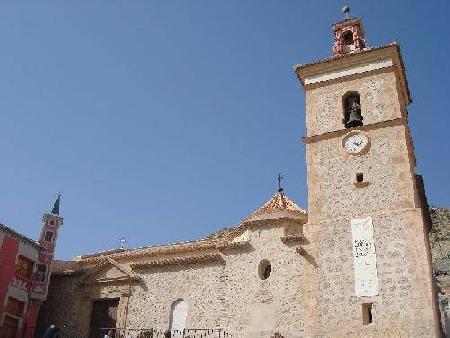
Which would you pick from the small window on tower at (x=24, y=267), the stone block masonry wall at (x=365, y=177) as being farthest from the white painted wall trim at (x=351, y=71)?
the small window on tower at (x=24, y=267)

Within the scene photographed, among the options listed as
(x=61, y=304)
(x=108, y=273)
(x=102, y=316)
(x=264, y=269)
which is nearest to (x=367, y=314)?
(x=264, y=269)

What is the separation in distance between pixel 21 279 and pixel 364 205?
620 inches

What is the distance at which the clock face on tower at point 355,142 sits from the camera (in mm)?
20259

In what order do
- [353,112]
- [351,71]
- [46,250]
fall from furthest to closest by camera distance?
[46,250] < [351,71] < [353,112]

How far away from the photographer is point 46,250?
2627 cm

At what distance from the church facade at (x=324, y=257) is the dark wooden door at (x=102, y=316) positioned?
6cm

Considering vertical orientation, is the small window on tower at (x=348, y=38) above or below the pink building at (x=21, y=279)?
above

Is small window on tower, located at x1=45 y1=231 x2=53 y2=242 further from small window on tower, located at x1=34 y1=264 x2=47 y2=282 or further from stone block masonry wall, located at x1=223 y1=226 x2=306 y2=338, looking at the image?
stone block masonry wall, located at x1=223 y1=226 x2=306 y2=338

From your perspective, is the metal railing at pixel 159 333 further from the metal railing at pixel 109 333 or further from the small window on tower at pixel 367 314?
the small window on tower at pixel 367 314

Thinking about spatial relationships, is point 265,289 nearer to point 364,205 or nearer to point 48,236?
point 364,205

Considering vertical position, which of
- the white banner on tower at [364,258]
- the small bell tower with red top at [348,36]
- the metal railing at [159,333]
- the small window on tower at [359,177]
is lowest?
the metal railing at [159,333]

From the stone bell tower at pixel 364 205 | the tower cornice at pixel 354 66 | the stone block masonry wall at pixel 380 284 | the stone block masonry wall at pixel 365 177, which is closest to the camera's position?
the stone block masonry wall at pixel 380 284

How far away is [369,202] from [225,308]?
6.88 m

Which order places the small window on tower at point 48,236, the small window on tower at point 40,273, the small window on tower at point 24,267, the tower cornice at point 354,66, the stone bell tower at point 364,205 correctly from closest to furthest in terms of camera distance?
the stone bell tower at point 364,205
the tower cornice at point 354,66
the small window on tower at point 24,267
the small window on tower at point 40,273
the small window on tower at point 48,236
